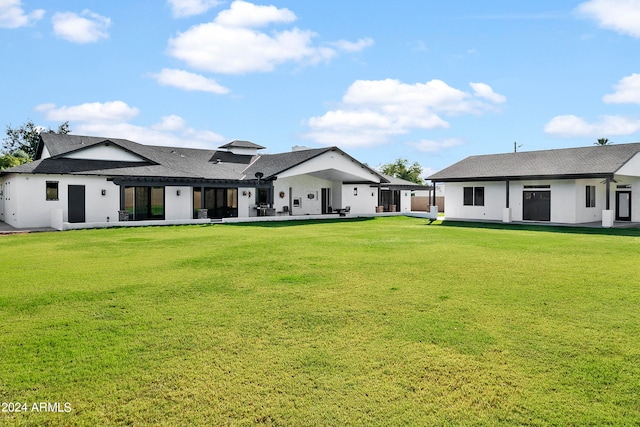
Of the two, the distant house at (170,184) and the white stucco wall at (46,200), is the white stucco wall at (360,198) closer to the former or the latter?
the distant house at (170,184)

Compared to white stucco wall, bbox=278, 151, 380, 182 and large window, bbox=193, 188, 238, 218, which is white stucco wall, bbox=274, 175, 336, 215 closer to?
white stucco wall, bbox=278, 151, 380, 182

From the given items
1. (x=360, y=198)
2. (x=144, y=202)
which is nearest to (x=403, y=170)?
(x=360, y=198)

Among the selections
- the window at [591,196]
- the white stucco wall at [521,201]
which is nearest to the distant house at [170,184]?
the white stucco wall at [521,201]

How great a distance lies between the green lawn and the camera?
3.82m

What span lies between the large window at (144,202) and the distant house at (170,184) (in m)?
0.06

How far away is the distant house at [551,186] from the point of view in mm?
23911

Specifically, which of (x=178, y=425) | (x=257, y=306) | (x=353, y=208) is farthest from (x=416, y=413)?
(x=353, y=208)

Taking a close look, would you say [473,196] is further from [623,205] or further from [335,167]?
[335,167]

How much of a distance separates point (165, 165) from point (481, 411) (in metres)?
27.6

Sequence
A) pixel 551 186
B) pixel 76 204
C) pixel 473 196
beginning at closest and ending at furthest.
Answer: pixel 76 204
pixel 551 186
pixel 473 196

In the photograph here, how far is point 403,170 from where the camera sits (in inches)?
2874

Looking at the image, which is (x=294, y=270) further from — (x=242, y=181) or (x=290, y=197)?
(x=290, y=197)

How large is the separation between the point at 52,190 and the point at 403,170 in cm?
5754

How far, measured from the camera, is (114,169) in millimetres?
25531
